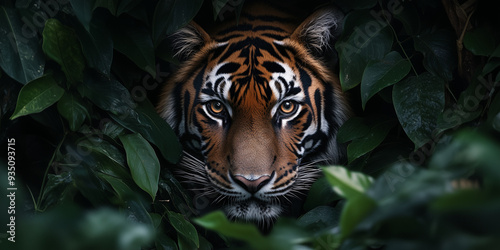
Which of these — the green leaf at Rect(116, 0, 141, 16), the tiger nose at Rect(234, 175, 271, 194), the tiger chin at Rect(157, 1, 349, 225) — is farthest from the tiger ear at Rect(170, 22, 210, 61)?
the tiger nose at Rect(234, 175, 271, 194)

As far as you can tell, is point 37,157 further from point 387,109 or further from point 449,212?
point 449,212

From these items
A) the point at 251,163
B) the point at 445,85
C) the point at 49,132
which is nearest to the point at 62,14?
the point at 49,132

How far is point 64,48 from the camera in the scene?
121 cm

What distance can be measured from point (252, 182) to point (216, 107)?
23 centimetres

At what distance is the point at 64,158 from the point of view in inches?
49.6

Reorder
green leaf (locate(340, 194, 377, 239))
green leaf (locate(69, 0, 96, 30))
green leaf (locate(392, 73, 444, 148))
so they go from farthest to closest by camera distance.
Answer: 1. green leaf (locate(392, 73, 444, 148))
2. green leaf (locate(69, 0, 96, 30))
3. green leaf (locate(340, 194, 377, 239))

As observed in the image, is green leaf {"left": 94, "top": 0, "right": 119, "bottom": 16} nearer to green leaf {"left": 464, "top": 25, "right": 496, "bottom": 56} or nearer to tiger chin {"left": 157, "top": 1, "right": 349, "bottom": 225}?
tiger chin {"left": 157, "top": 1, "right": 349, "bottom": 225}

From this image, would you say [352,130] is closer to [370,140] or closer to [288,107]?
[370,140]

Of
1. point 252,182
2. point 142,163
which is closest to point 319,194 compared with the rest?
point 252,182

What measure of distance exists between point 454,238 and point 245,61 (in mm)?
1009

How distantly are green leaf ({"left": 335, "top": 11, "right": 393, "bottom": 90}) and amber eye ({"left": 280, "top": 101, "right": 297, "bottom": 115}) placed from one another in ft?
0.53

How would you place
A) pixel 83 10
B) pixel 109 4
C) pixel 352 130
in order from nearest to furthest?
pixel 83 10 → pixel 109 4 → pixel 352 130

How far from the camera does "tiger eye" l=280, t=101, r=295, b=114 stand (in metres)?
1.37

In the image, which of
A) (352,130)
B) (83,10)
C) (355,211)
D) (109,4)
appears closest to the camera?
(355,211)
